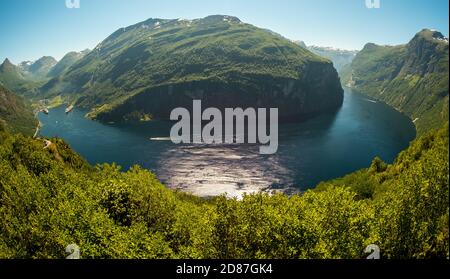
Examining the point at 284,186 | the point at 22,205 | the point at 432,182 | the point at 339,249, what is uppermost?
the point at 432,182

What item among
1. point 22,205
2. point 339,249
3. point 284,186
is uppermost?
point 339,249

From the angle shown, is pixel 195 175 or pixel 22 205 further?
pixel 195 175

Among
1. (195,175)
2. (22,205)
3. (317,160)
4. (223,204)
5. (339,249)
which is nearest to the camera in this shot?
(339,249)

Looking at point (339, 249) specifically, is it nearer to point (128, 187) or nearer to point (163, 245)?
point (163, 245)

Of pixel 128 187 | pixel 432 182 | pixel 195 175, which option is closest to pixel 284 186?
pixel 195 175
